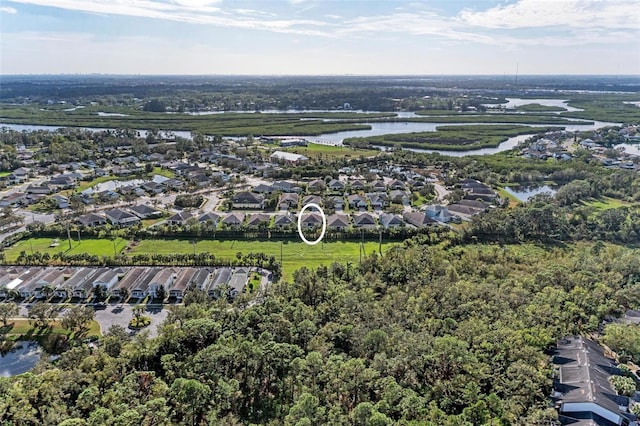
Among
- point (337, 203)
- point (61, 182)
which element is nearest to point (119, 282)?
point (337, 203)

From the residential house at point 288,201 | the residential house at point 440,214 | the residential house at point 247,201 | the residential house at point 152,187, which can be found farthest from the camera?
the residential house at point 152,187

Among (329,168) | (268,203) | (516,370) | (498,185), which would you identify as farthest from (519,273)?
(329,168)

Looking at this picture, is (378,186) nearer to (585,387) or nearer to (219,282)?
(219,282)

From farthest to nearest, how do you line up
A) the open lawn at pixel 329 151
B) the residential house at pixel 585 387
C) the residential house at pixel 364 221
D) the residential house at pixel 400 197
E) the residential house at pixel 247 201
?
the open lawn at pixel 329 151
the residential house at pixel 400 197
the residential house at pixel 247 201
the residential house at pixel 364 221
the residential house at pixel 585 387

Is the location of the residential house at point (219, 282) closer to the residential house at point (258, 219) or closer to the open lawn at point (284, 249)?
the open lawn at point (284, 249)

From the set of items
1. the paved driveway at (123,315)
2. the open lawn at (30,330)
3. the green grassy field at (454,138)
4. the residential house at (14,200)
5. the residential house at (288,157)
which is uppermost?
the green grassy field at (454,138)

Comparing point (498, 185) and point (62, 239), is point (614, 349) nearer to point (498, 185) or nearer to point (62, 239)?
point (498, 185)

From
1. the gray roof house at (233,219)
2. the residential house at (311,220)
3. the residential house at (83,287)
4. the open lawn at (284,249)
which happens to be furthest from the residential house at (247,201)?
the residential house at (83,287)
